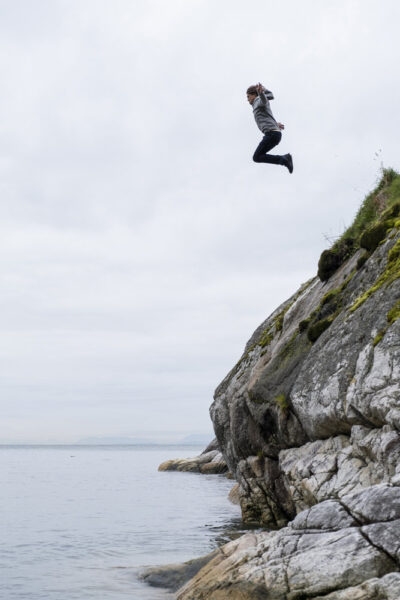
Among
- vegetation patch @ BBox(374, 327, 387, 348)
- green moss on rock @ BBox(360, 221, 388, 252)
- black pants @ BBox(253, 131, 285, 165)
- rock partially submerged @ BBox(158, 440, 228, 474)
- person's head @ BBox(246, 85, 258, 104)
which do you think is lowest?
rock partially submerged @ BBox(158, 440, 228, 474)

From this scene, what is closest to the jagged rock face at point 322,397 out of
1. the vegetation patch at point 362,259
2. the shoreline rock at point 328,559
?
the vegetation patch at point 362,259

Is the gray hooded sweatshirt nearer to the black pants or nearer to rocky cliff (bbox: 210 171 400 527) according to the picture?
the black pants

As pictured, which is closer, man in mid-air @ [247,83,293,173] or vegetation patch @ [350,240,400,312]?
man in mid-air @ [247,83,293,173]

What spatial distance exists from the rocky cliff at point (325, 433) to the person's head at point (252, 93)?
621 centimetres

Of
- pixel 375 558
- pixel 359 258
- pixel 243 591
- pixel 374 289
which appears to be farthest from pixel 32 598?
pixel 359 258

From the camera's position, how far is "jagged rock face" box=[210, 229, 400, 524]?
14305mm

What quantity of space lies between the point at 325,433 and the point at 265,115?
868cm

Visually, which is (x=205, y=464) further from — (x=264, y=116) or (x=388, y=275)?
(x=264, y=116)

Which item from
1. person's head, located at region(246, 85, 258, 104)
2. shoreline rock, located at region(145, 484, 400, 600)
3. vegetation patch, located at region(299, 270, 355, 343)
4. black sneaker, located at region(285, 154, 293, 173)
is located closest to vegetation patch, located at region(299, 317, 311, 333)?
vegetation patch, located at region(299, 270, 355, 343)

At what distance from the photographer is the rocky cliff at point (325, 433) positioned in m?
10.7

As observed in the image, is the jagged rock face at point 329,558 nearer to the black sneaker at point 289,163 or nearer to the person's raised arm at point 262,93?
the black sneaker at point 289,163

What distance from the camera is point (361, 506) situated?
1123 cm

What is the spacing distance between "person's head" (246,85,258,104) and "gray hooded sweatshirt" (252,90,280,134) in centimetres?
15

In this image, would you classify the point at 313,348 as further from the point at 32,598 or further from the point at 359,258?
the point at 32,598
